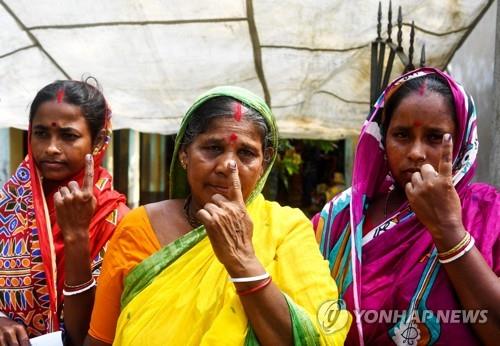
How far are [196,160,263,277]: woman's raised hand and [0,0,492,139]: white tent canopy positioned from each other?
226 cm

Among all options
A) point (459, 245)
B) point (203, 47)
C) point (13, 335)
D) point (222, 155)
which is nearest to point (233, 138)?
point (222, 155)

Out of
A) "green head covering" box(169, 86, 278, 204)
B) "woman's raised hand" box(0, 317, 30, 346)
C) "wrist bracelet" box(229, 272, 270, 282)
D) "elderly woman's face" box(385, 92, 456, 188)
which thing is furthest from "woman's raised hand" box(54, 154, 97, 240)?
"elderly woman's face" box(385, 92, 456, 188)

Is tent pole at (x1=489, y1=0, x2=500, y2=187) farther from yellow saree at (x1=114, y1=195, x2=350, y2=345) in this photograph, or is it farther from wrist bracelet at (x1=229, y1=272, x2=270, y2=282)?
wrist bracelet at (x1=229, y1=272, x2=270, y2=282)

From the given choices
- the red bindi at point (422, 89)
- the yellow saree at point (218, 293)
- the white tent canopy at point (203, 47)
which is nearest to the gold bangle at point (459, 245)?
the yellow saree at point (218, 293)

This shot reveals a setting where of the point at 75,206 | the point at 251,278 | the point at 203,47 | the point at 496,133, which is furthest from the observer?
the point at 203,47

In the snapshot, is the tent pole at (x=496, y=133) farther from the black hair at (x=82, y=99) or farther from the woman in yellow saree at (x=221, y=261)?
the black hair at (x=82, y=99)

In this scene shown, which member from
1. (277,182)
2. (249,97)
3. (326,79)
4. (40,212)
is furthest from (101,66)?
(277,182)

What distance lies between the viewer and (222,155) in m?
1.83

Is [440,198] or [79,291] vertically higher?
[440,198]

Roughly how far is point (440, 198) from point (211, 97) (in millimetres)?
798

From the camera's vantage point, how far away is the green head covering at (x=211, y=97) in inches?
74.3

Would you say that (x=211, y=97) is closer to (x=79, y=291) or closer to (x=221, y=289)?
(x=221, y=289)

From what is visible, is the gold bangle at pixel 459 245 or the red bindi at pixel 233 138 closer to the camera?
the gold bangle at pixel 459 245

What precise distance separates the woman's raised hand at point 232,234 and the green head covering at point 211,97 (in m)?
0.27
